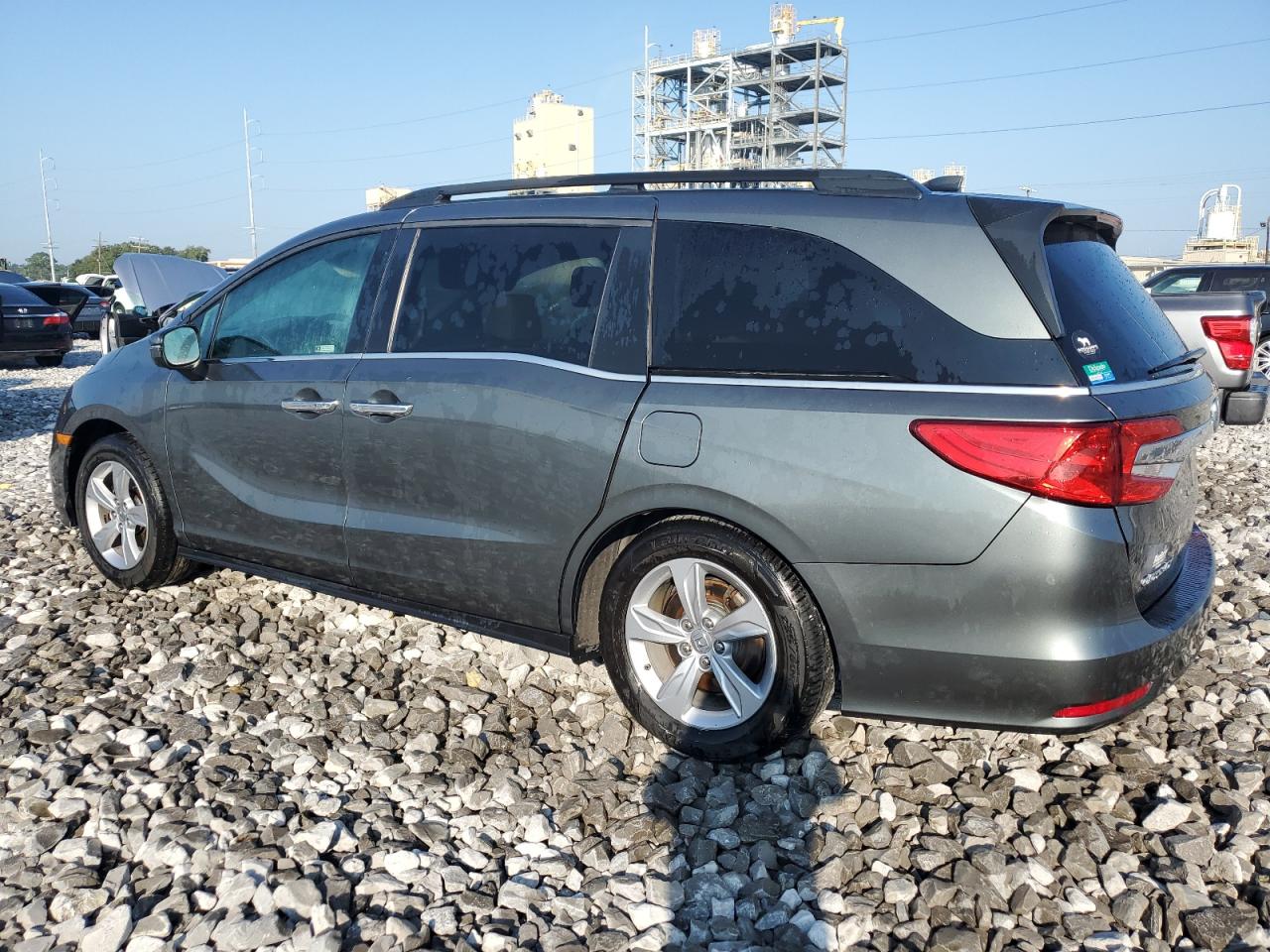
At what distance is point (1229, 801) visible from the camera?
2.97 m

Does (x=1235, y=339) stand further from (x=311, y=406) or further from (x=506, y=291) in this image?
(x=311, y=406)

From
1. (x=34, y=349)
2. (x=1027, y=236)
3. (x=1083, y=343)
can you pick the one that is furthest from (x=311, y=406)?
(x=34, y=349)

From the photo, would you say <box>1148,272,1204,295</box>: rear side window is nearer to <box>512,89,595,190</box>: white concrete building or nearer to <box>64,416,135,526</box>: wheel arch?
<box>64,416,135,526</box>: wheel arch

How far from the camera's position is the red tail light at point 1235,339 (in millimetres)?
7946

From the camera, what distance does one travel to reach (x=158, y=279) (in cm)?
981

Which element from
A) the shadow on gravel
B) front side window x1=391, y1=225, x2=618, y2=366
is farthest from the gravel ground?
front side window x1=391, y1=225, x2=618, y2=366

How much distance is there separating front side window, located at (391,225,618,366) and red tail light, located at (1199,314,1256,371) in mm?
6660

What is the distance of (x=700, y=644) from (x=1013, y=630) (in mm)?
962

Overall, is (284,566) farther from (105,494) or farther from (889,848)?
(889,848)

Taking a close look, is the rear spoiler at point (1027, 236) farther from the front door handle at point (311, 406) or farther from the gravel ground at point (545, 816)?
the front door handle at point (311, 406)

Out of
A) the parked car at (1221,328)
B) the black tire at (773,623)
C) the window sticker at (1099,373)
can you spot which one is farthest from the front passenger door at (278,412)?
the parked car at (1221,328)

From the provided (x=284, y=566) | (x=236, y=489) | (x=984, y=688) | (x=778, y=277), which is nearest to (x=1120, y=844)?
(x=984, y=688)

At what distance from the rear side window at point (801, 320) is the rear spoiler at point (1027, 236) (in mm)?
123

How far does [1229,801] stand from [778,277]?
205cm
